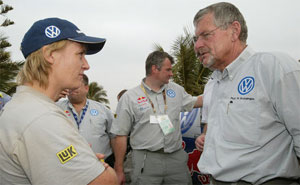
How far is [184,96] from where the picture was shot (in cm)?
384

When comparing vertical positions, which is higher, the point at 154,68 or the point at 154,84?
the point at 154,68

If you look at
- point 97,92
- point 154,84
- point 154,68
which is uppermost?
point 154,68

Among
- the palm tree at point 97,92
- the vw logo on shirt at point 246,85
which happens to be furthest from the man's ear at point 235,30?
the palm tree at point 97,92

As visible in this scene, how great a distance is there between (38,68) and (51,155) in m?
0.60

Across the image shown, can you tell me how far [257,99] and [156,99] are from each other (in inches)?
81.7

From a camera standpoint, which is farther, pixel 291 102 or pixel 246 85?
pixel 246 85

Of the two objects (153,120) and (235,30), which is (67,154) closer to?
(235,30)

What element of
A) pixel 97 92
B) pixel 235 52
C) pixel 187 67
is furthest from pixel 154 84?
pixel 97 92

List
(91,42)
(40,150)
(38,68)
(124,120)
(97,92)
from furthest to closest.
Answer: (97,92)
(124,120)
(91,42)
(38,68)
(40,150)

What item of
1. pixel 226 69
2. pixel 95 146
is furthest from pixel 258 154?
pixel 95 146

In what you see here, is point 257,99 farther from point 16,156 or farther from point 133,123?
point 133,123

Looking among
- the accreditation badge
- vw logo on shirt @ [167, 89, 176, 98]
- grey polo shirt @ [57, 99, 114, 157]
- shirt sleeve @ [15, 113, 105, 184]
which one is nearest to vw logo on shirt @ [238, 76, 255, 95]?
shirt sleeve @ [15, 113, 105, 184]

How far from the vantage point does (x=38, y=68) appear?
1.43 metres

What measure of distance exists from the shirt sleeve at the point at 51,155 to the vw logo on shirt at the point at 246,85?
3.95ft
